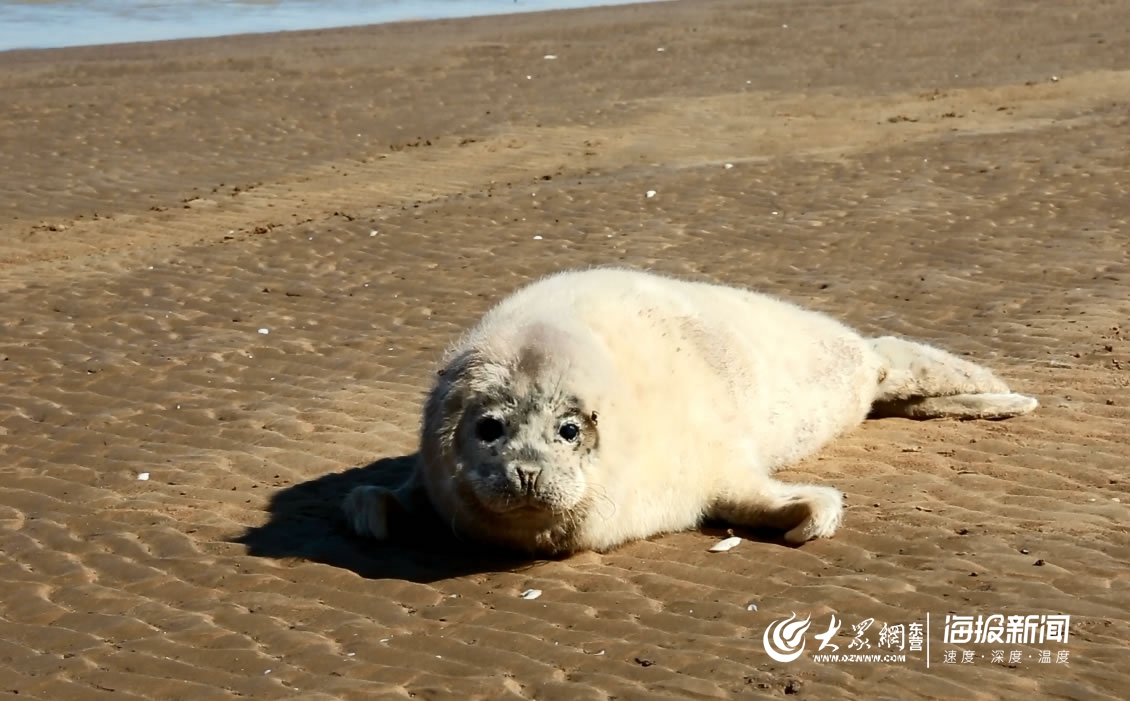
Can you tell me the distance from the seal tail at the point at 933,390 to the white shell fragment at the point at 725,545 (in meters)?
2.07

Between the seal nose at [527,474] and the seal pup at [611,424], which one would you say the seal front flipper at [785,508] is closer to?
the seal pup at [611,424]

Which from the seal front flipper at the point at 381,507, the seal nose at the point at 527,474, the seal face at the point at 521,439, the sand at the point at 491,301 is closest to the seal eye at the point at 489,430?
the seal face at the point at 521,439

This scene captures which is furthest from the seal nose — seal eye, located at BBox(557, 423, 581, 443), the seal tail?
the seal tail

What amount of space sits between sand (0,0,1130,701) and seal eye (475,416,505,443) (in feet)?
1.75

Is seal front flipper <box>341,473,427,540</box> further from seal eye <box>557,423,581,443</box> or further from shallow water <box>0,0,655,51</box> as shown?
shallow water <box>0,0,655,51</box>

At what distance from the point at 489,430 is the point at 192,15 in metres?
28.6

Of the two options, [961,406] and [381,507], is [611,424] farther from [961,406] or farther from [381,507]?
[961,406]

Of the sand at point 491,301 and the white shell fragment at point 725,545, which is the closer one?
the sand at point 491,301

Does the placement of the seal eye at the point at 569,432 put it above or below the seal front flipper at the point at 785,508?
above

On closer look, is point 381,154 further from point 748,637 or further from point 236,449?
point 748,637

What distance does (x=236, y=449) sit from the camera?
25.3ft

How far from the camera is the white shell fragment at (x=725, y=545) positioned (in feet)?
18.5

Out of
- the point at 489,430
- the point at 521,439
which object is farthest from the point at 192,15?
the point at 521,439

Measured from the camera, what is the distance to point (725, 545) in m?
5.66
